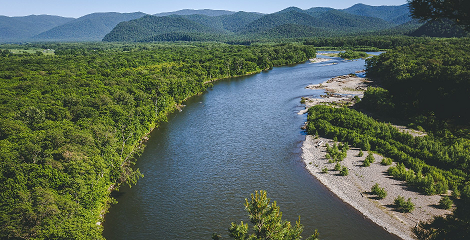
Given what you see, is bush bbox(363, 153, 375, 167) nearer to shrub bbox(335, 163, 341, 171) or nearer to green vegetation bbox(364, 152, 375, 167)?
green vegetation bbox(364, 152, 375, 167)

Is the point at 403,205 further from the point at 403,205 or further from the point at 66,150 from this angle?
the point at 66,150

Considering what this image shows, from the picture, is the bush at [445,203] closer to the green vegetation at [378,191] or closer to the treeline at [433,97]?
the green vegetation at [378,191]

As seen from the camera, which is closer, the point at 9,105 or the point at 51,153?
the point at 51,153

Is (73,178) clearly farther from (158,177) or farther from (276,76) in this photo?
(276,76)

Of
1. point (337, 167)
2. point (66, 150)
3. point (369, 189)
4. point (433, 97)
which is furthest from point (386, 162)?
point (66, 150)

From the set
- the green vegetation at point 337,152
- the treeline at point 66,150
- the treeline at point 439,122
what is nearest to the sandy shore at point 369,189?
the green vegetation at point 337,152

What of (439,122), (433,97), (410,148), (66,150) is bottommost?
(410,148)

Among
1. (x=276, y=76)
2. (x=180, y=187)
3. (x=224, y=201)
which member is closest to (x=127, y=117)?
(x=180, y=187)
